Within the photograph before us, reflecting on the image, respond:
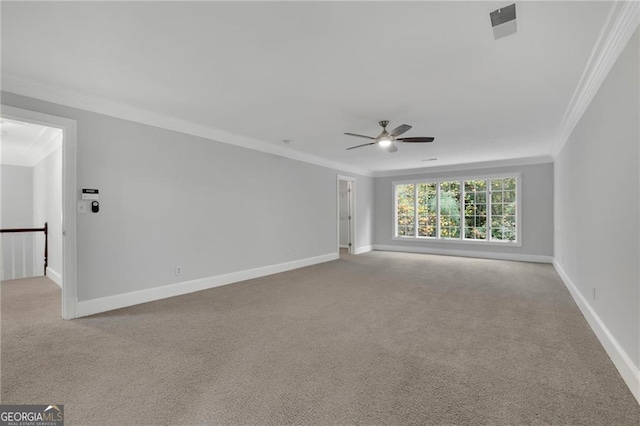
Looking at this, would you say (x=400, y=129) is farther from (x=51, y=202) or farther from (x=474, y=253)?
(x=51, y=202)

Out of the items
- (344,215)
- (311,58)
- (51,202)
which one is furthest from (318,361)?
(344,215)

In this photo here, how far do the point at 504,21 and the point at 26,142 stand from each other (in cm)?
717

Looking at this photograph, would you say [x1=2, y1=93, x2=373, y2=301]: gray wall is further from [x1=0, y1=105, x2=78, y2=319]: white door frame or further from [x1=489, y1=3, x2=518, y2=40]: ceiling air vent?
[x1=489, y1=3, x2=518, y2=40]: ceiling air vent

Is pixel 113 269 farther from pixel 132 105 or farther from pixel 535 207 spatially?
pixel 535 207

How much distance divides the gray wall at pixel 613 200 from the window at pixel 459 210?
4193 millimetres

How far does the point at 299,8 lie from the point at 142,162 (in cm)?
311

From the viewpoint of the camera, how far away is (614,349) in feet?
7.60

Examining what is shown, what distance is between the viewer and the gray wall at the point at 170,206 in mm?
3521

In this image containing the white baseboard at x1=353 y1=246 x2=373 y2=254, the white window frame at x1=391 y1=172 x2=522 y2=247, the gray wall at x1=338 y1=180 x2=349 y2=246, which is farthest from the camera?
the gray wall at x1=338 y1=180 x2=349 y2=246

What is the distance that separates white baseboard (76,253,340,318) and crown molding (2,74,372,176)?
7.39 feet

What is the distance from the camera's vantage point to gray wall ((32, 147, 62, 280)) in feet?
16.3

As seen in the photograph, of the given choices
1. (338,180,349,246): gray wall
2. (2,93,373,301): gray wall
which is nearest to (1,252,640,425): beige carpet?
(2,93,373,301): gray wall

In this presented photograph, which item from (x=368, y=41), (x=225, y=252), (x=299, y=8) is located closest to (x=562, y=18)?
(x=368, y=41)

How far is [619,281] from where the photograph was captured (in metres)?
2.27
